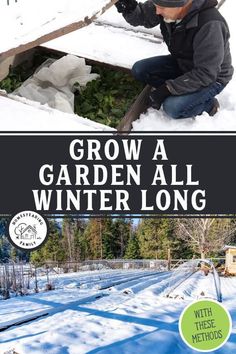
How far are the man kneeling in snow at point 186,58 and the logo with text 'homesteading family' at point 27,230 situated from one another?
3.13ft

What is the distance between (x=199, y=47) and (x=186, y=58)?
157 millimetres

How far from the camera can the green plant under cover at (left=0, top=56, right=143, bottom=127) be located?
2.60m

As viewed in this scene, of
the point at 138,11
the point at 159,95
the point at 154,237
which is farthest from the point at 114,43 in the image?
the point at 154,237

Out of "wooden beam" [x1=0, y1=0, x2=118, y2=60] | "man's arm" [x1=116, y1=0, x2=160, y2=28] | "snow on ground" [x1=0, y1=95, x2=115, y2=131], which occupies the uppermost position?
"man's arm" [x1=116, y1=0, x2=160, y2=28]

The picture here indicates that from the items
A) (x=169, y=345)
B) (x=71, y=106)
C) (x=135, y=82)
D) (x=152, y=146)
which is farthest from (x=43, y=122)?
(x=169, y=345)

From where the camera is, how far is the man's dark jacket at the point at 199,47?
7.57 feet

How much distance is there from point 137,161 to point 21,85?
115cm

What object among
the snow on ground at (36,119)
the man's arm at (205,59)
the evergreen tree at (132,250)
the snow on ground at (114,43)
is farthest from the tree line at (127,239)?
the snow on ground at (114,43)

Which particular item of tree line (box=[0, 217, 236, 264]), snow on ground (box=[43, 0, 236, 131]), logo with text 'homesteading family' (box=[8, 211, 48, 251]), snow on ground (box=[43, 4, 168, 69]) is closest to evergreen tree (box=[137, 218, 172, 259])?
tree line (box=[0, 217, 236, 264])

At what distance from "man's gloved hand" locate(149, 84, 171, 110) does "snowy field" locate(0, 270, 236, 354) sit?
967 mm

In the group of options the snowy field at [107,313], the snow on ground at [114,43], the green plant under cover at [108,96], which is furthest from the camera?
the snow on ground at [114,43]

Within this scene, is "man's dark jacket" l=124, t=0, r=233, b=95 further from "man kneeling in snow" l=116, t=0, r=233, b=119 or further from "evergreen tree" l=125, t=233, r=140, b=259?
"evergreen tree" l=125, t=233, r=140, b=259

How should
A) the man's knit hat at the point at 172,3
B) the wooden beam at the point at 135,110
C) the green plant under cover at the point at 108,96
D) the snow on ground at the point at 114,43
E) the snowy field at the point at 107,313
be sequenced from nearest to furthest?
the snowy field at the point at 107,313
the man's knit hat at the point at 172,3
the wooden beam at the point at 135,110
the green plant under cover at the point at 108,96
the snow on ground at the point at 114,43

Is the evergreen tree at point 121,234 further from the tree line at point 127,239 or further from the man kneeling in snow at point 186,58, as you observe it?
the man kneeling in snow at point 186,58
